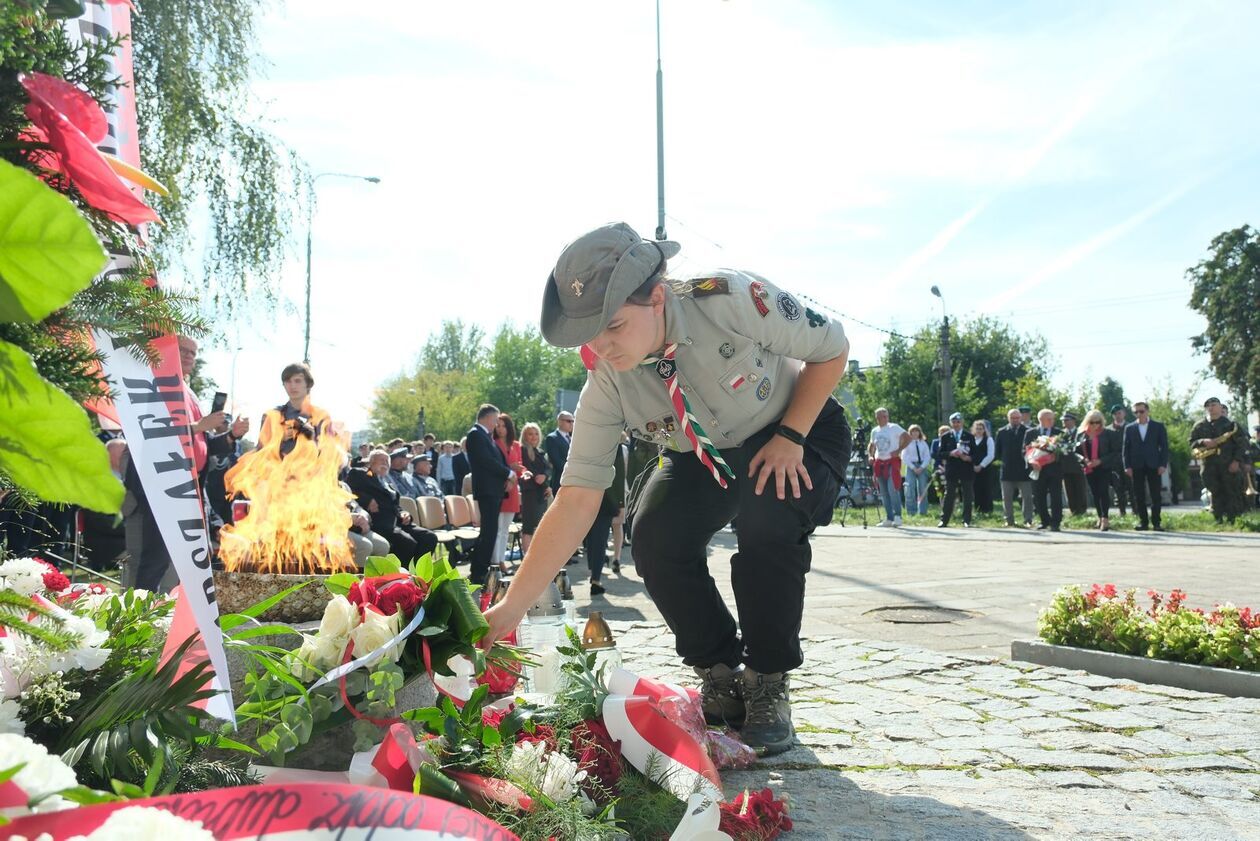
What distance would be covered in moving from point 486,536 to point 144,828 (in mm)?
10611

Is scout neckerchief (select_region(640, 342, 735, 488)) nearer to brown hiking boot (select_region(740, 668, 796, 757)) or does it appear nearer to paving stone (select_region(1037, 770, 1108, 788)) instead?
brown hiking boot (select_region(740, 668, 796, 757))

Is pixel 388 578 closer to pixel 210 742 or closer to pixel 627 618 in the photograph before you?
pixel 210 742

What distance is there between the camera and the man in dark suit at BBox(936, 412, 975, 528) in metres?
19.7

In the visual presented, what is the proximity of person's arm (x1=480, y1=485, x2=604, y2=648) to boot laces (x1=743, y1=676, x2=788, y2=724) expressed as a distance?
103 centimetres

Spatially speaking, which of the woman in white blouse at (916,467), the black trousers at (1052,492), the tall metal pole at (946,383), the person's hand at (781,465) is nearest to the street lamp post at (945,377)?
the tall metal pole at (946,383)

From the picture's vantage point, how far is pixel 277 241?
506 inches

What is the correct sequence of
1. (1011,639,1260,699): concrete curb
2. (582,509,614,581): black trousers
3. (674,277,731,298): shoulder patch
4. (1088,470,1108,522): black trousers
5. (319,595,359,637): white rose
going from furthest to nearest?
(1088,470,1108,522): black trousers, (582,509,614,581): black trousers, (1011,639,1260,699): concrete curb, (674,277,731,298): shoulder patch, (319,595,359,637): white rose

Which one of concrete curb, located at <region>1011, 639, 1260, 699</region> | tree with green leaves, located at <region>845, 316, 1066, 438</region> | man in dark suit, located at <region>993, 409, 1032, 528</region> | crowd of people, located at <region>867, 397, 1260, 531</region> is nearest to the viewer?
concrete curb, located at <region>1011, 639, 1260, 699</region>

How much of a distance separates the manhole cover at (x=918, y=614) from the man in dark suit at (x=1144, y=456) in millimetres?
10799

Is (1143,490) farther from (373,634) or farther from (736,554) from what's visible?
(373,634)

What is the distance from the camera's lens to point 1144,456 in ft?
55.3

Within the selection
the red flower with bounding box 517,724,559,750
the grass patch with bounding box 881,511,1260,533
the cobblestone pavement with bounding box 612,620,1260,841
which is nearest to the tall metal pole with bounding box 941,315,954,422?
the grass patch with bounding box 881,511,1260,533

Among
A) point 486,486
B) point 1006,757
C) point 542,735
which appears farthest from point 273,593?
point 486,486

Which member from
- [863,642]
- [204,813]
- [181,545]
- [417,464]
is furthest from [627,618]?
[417,464]
